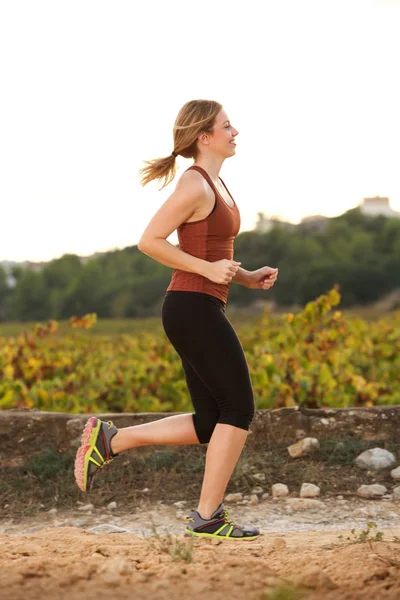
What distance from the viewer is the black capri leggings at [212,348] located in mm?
3814

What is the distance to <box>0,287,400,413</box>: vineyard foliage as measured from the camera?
711 cm

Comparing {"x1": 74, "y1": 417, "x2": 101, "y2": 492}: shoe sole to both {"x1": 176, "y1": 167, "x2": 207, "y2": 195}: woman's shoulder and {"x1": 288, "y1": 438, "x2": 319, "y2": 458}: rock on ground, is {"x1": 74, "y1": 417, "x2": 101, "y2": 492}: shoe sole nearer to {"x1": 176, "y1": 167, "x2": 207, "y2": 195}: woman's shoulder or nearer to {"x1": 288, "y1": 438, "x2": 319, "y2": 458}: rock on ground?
{"x1": 176, "y1": 167, "x2": 207, "y2": 195}: woman's shoulder

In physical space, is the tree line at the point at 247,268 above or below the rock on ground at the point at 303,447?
above

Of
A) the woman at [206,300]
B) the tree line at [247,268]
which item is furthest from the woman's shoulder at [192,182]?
the tree line at [247,268]

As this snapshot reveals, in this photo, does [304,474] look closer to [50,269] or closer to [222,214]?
[222,214]

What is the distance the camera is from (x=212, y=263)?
380cm

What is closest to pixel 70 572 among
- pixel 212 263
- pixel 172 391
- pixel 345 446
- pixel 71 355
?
pixel 212 263

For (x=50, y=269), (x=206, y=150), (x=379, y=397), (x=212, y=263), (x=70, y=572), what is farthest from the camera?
(x=50, y=269)

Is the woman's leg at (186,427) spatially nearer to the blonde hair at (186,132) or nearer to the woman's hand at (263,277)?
the woman's hand at (263,277)

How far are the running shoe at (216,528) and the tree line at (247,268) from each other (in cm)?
3048

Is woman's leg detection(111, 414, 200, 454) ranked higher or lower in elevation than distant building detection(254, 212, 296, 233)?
lower

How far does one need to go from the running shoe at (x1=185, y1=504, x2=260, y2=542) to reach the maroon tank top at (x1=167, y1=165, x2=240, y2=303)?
1047mm

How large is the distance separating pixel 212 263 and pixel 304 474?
7.46 feet

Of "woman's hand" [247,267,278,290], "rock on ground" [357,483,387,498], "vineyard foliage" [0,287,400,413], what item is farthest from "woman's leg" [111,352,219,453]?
"vineyard foliage" [0,287,400,413]
